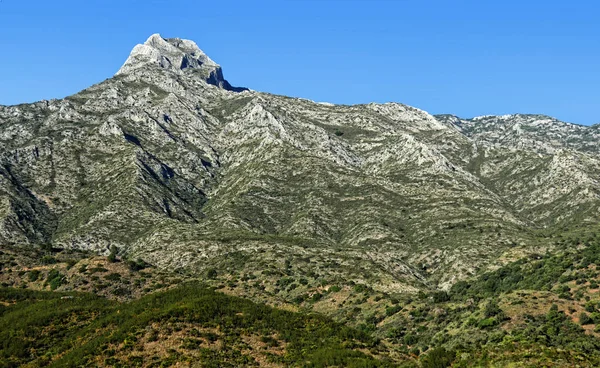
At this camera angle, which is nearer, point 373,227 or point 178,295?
point 178,295

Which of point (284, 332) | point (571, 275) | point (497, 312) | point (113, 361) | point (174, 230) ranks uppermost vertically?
point (174, 230)

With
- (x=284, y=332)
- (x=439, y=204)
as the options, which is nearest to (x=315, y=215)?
(x=439, y=204)

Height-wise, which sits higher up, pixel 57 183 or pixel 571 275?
pixel 57 183

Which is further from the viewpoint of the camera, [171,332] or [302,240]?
[302,240]

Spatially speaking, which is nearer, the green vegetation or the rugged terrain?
the green vegetation

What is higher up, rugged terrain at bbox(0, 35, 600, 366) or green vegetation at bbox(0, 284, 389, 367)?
rugged terrain at bbox(0, 35, 600, 366)

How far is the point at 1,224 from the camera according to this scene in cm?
15425

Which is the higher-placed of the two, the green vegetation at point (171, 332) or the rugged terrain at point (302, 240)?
the rugged terrain at point (302, 240)

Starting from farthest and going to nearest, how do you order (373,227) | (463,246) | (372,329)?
(373,227) < (463,246) < (372,329)

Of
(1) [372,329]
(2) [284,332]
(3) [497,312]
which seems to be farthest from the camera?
(1) [372,329]

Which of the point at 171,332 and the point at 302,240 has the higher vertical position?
the point at 302,240

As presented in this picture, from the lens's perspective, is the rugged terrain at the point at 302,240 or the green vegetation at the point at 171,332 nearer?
the green vegetation at the point at 171,332

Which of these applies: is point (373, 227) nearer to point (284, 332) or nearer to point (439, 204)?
point (439, 204)

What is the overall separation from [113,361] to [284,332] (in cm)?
1685
